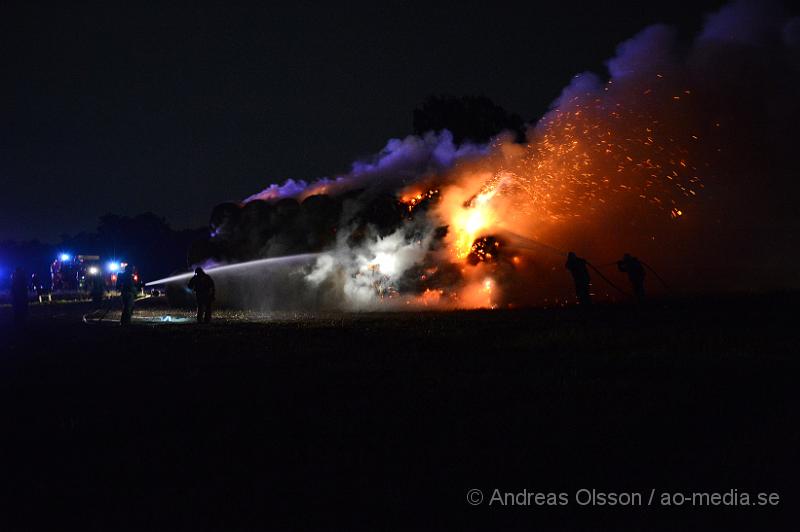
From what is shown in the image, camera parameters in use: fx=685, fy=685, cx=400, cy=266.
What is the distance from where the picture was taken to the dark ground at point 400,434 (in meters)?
4.57

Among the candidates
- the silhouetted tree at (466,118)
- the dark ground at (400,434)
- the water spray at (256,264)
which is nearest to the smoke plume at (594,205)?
the water spray at (256,264)

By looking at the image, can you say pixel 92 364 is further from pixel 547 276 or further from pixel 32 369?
pixel 547 276

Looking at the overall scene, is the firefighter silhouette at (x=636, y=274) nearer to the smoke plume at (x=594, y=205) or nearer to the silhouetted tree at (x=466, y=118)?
the smoke plume at (x=594, y=205)

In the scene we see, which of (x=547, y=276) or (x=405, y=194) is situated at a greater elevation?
(x=405, y=194)

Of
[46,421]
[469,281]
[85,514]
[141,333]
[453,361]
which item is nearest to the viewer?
[85,514]

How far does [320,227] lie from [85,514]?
2220 cm

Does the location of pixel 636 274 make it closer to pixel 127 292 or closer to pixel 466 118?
pixel 127 292

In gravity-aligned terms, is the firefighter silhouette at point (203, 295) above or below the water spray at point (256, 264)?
below

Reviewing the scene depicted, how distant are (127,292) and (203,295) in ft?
8.39

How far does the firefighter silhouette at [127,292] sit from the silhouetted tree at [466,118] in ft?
113

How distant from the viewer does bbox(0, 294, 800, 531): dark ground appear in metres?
4.57

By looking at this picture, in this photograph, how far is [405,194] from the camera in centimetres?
2486

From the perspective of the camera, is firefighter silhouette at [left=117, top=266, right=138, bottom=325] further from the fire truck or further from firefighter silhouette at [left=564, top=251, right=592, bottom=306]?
the fire truck

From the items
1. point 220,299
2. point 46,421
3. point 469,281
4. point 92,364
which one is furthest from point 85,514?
point 220,299
